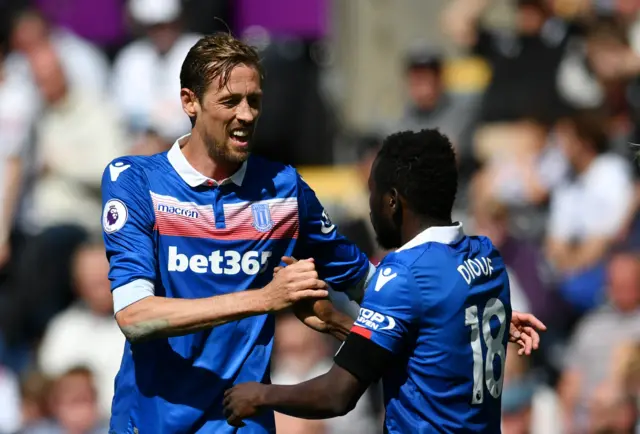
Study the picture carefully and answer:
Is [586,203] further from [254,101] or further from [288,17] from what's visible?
[254,101]

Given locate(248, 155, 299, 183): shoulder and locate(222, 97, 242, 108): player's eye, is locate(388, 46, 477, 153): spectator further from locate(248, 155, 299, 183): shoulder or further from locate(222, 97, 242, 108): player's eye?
locate(222, 97, 242, 108): player's eye

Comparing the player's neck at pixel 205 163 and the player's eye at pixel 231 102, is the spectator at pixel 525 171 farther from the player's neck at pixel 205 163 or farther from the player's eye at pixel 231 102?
the player's eye at pixel 231 102

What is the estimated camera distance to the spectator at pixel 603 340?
909 cm

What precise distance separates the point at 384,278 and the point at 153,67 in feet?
22.4

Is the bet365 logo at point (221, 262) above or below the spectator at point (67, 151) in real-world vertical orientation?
above

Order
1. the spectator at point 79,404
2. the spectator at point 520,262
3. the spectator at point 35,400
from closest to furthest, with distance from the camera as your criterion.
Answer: the spectator at point 79,404 < the spectator at point 520,262 < the spectator at point 35,400

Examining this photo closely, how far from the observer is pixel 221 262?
17.2 ft

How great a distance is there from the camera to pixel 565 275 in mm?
10000

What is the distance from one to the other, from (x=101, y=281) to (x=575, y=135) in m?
3.75

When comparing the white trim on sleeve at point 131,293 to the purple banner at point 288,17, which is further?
the purple banner at point 288,17

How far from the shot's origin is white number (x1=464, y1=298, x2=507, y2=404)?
4949mm

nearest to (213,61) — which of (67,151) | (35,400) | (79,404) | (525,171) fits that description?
(79,404)

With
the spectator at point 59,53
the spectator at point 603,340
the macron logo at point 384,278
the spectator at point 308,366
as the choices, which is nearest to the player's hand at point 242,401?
the macron logo at point 384,278

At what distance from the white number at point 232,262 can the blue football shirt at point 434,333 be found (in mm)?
587
